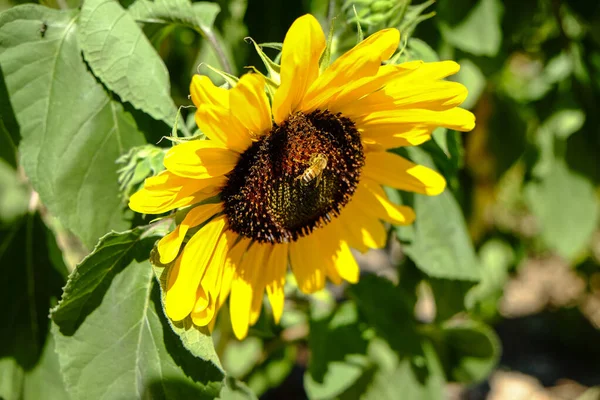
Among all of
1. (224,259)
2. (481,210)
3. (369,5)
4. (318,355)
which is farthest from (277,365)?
(369,5)

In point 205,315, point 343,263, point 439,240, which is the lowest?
point 439,240

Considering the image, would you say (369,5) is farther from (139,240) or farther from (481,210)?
(481,210)

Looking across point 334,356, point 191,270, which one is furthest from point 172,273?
point 334,356

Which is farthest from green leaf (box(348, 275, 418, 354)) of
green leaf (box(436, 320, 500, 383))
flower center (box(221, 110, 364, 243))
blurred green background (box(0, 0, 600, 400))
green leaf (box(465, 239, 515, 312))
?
green leaf (box(465, 239, 515, 312))

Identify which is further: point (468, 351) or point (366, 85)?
point (468, 351)

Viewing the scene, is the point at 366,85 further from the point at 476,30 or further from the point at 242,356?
the point at 242,356

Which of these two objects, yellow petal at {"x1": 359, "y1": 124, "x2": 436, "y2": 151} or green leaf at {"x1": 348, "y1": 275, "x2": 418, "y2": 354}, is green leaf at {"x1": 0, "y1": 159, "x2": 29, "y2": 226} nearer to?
green leaf at {"x1": 348, "y1": 275, "x2": 418, "y2": 354}

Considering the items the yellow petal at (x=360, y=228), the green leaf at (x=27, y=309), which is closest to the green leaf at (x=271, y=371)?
the green leaf at (x=27, y=309)
